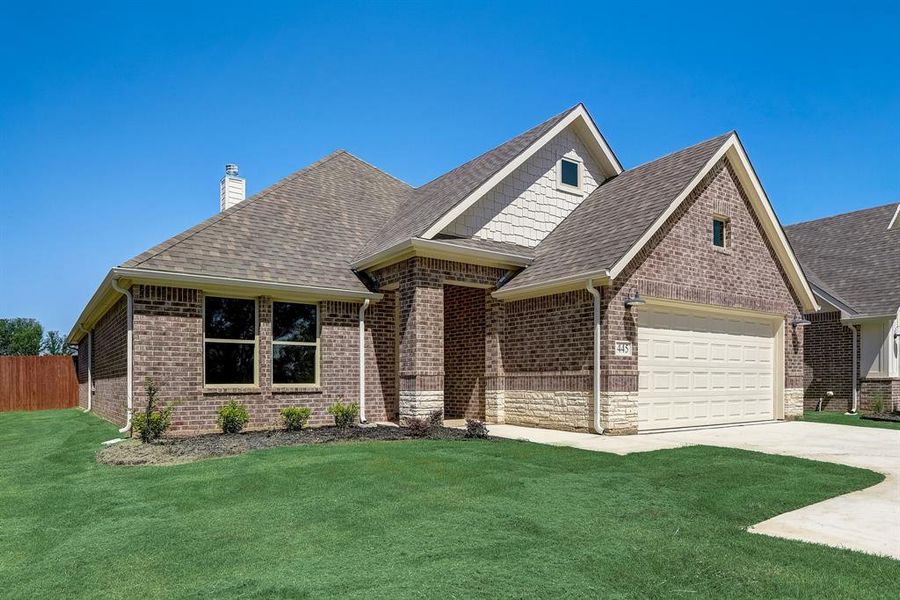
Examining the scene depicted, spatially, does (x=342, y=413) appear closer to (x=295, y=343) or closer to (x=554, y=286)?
(x=295, y=343)

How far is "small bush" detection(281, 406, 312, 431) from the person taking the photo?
12.3m

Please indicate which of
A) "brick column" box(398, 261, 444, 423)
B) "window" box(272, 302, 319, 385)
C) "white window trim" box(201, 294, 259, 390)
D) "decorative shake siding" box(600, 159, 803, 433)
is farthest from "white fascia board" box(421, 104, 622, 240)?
"white window trim" box(201, 294, 259, 390)

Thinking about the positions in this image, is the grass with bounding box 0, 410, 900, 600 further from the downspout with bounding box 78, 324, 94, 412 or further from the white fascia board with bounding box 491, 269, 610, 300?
the downspout with bounding box 78, 324, 94, 412

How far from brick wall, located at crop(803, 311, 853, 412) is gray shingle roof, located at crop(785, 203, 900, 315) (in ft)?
3.13

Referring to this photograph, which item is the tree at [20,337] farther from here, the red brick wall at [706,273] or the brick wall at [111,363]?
the red brick wall at [706,273]

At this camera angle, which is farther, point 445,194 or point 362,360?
point 445,194

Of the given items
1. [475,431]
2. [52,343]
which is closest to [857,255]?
[475,431]

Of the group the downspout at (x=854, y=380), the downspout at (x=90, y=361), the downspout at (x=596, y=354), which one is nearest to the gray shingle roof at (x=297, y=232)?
the downspout at (x=596, y=354)

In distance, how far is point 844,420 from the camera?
16016 millimetres

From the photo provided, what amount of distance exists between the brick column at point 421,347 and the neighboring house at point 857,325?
45.4 ft

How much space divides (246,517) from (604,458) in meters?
5.08

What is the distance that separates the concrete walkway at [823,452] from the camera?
17.7 feet

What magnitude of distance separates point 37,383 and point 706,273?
1009 inches

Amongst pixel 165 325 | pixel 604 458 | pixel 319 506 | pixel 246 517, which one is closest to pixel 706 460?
pixel 604 458
